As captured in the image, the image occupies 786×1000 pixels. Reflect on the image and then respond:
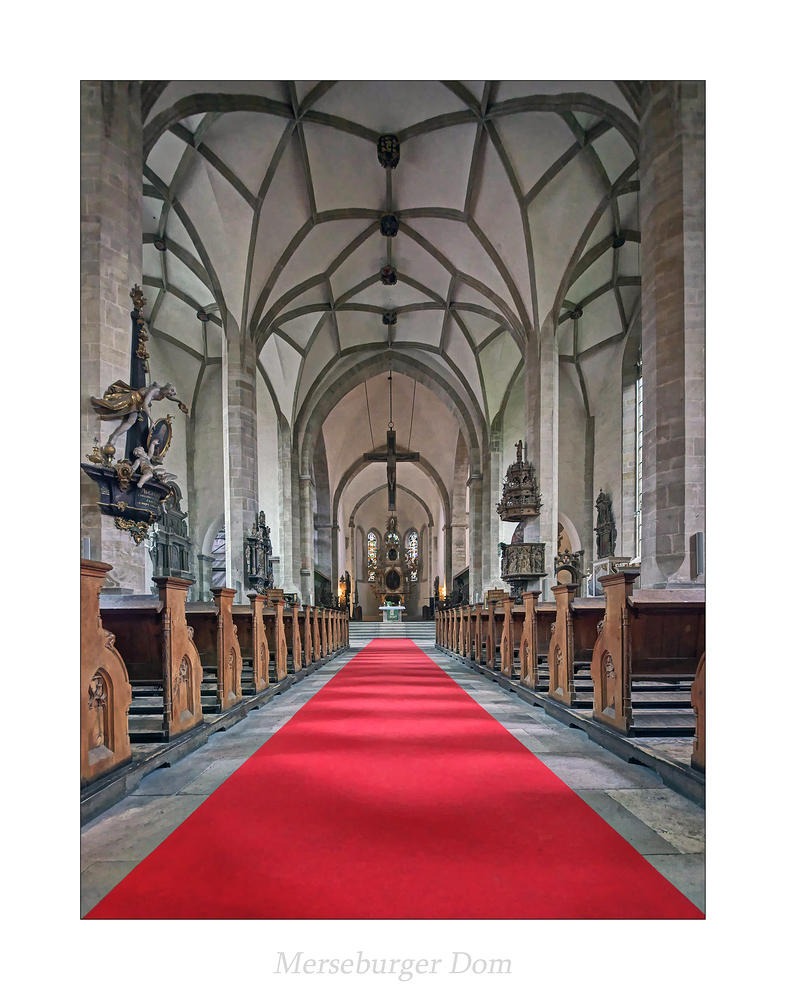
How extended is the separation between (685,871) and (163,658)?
9.93 ft

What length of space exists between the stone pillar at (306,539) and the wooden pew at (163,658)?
52.4 feet

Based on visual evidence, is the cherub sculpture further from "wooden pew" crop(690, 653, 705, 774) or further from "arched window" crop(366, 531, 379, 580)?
"arched window" crop(366, 531, 379, 580)

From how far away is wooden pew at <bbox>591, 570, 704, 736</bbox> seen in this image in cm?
390

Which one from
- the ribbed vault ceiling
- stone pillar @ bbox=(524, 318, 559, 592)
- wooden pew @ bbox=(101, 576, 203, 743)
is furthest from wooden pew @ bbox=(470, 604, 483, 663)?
the ribbed vault ceiling

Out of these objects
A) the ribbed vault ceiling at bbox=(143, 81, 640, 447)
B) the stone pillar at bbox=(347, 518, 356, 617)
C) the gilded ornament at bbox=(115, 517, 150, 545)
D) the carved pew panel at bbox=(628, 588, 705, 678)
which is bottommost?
the stone pillar at bbox=(347, 518, 356, 617)

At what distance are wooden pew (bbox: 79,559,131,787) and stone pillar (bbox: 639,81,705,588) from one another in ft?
20.0

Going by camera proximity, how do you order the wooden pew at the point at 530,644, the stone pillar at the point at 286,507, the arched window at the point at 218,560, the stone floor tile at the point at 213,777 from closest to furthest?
the stone floor tile at the point at 213,777, the wooden pew at the point at 530,644, the stone pillar at the point at 286,507, the arched window at the point at 218,560

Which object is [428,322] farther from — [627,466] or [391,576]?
[391,576]

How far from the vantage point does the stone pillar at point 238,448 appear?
13594mm

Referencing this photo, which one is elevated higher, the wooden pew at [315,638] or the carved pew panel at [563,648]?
the carved pew panel at [563,648]

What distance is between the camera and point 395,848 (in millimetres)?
2295

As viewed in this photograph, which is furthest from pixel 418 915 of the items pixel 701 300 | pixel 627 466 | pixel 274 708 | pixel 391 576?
pixel 391 576

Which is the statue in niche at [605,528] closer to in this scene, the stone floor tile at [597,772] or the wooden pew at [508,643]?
the wooden pew at [508,643]

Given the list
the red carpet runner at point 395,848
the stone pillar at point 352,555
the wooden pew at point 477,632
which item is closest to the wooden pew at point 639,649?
the red carpet runner at point 395,848
